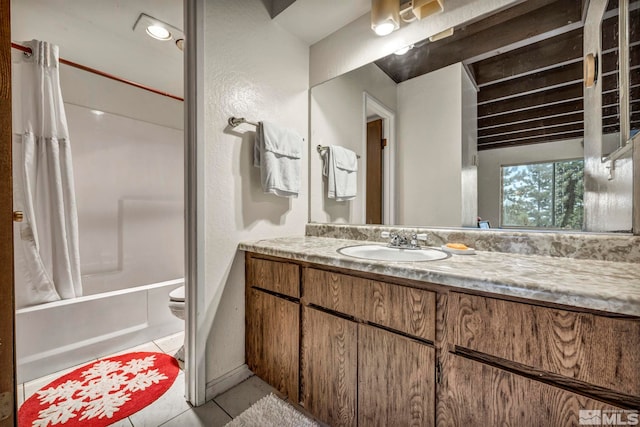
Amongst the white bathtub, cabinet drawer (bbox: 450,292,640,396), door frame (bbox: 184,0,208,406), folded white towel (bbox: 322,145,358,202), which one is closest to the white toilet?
the white bathtub

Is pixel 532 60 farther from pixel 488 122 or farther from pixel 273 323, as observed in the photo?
pixel 273 323

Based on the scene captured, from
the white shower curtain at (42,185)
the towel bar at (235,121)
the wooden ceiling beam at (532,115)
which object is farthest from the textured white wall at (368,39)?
the white shower curtain at (42,185)

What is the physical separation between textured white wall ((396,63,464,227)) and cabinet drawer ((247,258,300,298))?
72 centimetres

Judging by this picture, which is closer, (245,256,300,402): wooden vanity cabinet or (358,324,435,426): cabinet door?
(358,324,435,426): cabinet door

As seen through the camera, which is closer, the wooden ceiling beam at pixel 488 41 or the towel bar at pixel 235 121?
the wooden ceiling beam at pixel 488 41

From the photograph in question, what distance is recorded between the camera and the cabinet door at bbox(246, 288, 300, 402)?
1.16 m

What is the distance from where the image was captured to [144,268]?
7.97 ft

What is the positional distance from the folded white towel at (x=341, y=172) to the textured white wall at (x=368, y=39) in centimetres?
53

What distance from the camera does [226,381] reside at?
136 centimetres

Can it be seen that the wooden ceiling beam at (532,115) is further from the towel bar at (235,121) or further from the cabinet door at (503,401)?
the towel bar at (235,121)

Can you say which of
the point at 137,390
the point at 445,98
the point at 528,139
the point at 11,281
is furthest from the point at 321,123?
the point at 137,390

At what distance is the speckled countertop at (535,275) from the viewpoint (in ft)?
1.77

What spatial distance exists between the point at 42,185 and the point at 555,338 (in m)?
2.52

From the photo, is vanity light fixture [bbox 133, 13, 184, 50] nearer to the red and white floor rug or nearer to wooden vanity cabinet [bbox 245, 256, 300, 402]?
wooden vanity cabinet [bbox 245, 256, 300, 402]
